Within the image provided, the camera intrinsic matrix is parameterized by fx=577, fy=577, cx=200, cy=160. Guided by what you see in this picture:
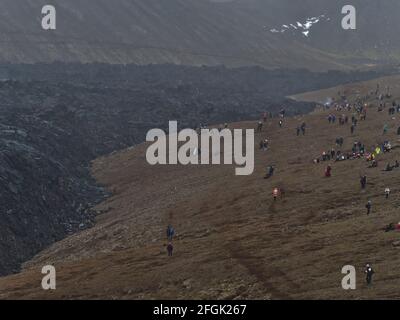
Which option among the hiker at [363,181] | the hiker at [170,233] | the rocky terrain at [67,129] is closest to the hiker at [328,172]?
the hiker at [363,181]

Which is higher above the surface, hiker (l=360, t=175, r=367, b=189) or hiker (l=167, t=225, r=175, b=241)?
hiker (l=360, t=175, r=367, b=189)

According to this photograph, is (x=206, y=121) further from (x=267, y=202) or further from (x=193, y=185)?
(x=267, y=202)

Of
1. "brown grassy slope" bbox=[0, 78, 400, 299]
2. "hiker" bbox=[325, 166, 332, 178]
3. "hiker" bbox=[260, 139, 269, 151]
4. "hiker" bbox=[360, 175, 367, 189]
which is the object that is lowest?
A: "brown grassy slope" bbox=[0, 78, 400, 299]

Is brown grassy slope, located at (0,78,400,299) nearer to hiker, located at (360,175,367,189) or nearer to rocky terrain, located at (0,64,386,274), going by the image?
hiker, located at (360,175,367,189)

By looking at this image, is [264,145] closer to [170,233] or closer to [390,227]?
[170,233]

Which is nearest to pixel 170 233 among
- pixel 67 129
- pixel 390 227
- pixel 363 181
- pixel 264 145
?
pixel 390 227

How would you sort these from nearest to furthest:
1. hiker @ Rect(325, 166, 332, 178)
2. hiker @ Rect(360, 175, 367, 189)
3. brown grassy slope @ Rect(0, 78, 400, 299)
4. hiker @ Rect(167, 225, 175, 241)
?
1. brown grassy slope @ Rect(0, 78, 400, 299)
2. hiker @ Rect(167, 225, 175, 241)
3. hiker @ Rect(360, 175, 367, 189)
4. hiker @ Rect(325, 166, 332, 178)

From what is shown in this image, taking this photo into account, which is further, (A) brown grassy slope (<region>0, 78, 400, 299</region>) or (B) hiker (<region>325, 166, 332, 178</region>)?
(B) hiker (<region>325, 166, 332, 178</region>)

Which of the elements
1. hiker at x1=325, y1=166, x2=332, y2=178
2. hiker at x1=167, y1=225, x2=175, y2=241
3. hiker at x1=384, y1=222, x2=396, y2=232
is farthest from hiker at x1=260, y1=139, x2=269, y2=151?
hiker at x1=384, y1=222, x2=396, y2=232
